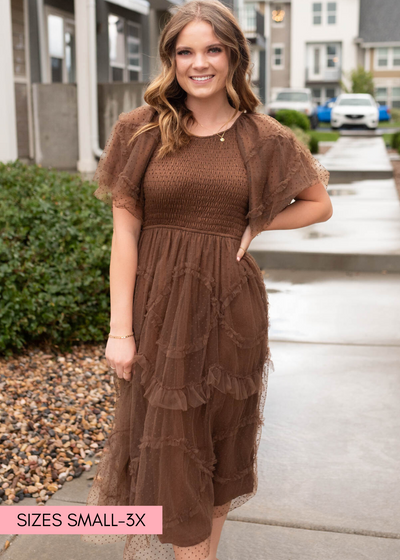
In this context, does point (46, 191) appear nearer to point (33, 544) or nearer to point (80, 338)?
point (80, 338)

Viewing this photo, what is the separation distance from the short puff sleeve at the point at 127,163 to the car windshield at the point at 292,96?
29.3 metres

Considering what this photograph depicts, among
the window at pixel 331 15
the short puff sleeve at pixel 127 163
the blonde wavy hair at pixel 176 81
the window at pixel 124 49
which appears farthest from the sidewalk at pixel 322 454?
the window at pixel 331 15

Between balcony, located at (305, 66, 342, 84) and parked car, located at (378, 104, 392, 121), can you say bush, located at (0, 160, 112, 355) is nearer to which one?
parked car, located at (378, 104, 392, 121)

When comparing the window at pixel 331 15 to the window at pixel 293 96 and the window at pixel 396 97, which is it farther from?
the window at pixel 293 96

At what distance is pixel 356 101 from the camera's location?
101 ft

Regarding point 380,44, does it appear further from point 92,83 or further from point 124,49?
point 92,83

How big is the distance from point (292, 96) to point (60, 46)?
20.2 m

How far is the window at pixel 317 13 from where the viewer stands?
45.1m

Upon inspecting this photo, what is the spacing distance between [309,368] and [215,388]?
2.51 meters

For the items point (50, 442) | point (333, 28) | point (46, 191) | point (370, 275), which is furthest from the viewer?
point (333, 28)

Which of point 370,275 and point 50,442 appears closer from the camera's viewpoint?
point 50,442

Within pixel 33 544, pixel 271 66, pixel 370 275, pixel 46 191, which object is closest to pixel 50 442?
pixel 33 544

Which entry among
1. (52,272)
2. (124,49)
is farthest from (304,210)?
(124,49)

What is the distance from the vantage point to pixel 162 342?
2199mm
